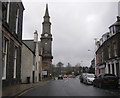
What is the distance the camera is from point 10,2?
16281 millimetres

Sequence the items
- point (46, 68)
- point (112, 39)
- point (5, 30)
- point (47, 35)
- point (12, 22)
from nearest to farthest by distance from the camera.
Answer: point (5, 30) → point (12, 22) → point (112, 39) → point (46, 68) → point (47, 35)

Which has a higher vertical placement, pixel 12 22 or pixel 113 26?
pixel 113 26

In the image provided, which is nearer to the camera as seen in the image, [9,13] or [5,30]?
[5,30]

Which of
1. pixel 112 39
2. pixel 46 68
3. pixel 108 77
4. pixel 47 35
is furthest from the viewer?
pixel 47 35

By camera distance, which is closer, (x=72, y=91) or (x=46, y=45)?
(x=72, y=91)

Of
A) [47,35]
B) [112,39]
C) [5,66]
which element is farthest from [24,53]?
[47,35]

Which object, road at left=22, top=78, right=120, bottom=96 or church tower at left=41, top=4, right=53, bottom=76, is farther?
church tower at left=41, top=4, right=53, bottom=76

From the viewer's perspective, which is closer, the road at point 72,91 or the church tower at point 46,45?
the road at point 72,91

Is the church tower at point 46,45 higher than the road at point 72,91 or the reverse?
higher

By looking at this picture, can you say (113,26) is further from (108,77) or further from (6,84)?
(6,84)

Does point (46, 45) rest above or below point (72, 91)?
above

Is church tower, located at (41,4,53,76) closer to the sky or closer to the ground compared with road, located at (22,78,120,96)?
closer to the sky

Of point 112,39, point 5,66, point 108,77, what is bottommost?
point 108,77

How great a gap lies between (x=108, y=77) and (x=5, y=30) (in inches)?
431
